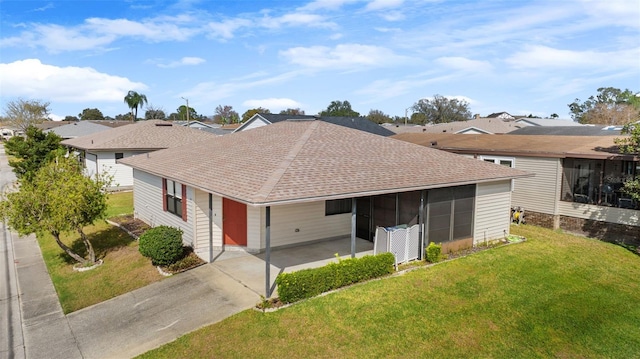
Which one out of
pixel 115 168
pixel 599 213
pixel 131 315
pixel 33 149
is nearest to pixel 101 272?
pixel 131 315

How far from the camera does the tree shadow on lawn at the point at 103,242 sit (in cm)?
1416

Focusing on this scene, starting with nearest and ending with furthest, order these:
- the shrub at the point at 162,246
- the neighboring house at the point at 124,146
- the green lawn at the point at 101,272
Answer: the green lawn at the point at 101,272 → the shrub at the point at 162,246 → the neighboring house at the point at 124,146

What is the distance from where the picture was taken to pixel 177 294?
33.1ft

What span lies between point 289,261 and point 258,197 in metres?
4.04

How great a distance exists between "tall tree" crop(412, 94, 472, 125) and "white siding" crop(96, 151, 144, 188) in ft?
329

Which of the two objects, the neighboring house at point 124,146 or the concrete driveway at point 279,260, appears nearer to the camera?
the concrete driveway at point 279,260

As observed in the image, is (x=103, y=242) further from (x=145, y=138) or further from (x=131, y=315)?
(x=145, y=138)

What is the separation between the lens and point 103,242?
15500 mm

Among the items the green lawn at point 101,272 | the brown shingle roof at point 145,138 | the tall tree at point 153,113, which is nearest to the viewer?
the green lawn at point 101,272

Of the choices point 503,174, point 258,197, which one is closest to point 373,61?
point 503,174

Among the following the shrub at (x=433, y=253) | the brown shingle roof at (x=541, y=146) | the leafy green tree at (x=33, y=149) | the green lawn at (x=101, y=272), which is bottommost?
the green lawn at (x=101, y=272)

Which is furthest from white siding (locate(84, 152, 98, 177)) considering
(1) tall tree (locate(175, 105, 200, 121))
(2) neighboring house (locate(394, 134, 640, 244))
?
(1) tall tree (locate(175, 105, 200, 121))

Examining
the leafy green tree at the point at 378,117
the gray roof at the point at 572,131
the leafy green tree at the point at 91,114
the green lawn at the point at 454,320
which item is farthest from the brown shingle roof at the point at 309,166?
the leafy green tree at the point at 91,114

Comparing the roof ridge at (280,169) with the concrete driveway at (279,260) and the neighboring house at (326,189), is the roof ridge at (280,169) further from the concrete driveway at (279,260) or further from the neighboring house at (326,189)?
the concrete driveway at (279,260)
